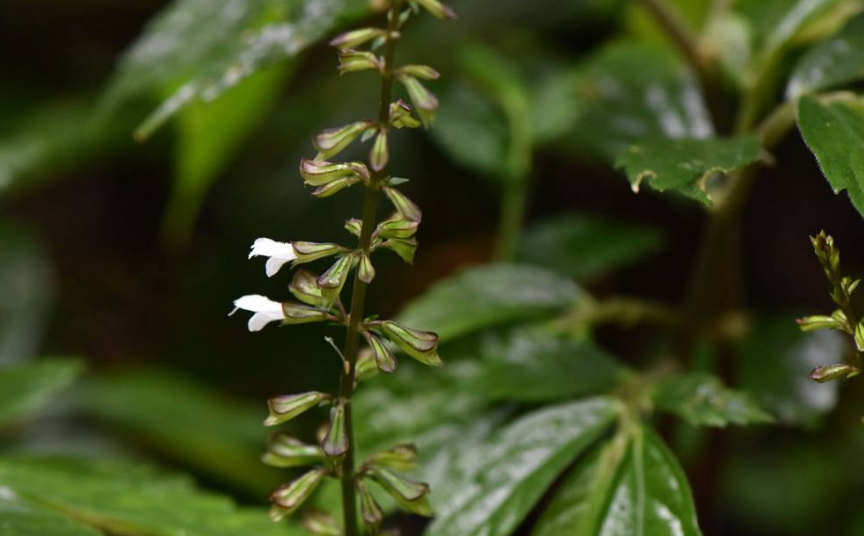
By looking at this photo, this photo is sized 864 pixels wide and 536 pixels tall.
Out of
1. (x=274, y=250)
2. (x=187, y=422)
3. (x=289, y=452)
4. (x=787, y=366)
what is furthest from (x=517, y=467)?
(x=187, y=422)

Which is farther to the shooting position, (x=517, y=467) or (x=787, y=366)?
(x=787, y=366)

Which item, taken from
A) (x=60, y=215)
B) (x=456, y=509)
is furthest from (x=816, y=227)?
(x=60, y=215)

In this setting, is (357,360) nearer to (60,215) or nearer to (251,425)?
(251,425)

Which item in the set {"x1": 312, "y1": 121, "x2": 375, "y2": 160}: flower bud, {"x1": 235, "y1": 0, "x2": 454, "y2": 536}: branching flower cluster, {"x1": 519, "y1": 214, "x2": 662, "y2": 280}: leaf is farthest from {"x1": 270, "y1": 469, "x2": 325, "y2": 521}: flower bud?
{"x1": 519, "y1": 214, "x2": 662, "y2": 280}: leaf

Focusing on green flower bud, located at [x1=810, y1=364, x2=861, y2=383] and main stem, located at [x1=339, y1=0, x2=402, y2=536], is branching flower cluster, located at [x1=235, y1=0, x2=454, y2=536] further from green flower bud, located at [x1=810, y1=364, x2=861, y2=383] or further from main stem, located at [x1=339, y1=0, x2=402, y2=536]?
green flower bud, located at [x1=810, y1=364, x2=861, y2=383]

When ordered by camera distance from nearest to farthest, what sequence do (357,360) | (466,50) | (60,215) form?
(357,360) < (466,50) < (60,215)

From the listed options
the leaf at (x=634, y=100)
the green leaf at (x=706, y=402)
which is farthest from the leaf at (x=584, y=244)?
the green leaf at (x=706, y=402)

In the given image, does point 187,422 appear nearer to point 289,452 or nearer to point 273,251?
point 289,452

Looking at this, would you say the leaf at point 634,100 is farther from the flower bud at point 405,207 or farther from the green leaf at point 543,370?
the flower bud at point 405,207

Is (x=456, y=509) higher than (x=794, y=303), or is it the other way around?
(x=794, y=303)
